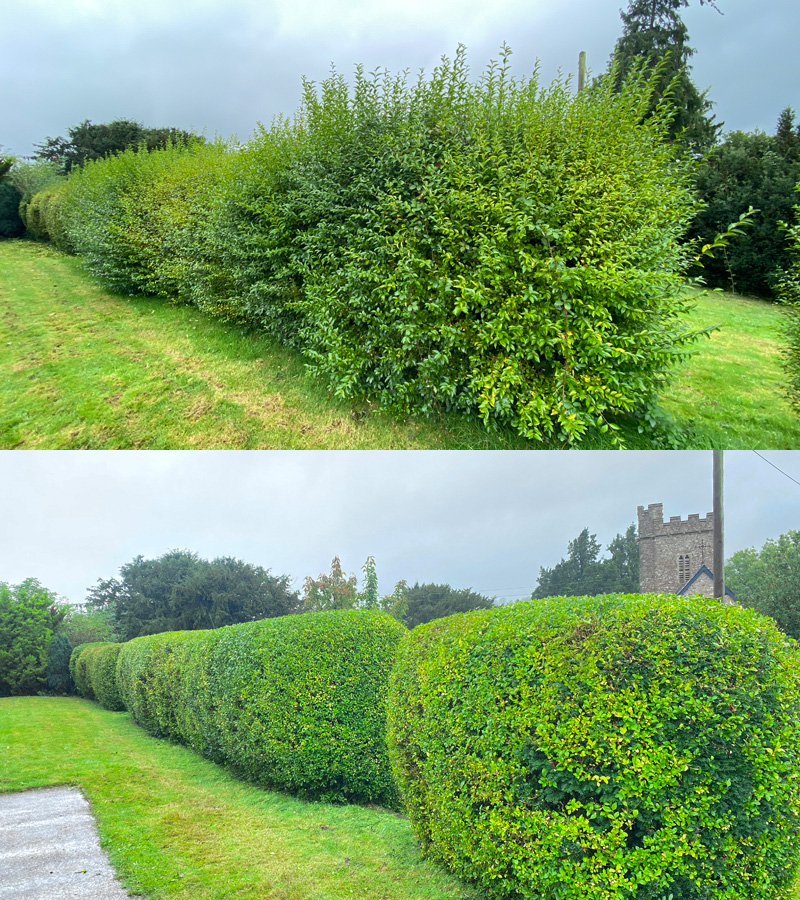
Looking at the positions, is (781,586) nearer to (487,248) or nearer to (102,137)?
(487,248)

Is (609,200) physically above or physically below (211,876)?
above

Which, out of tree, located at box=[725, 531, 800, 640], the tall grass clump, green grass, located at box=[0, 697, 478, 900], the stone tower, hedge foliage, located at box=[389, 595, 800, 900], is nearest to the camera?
hedge foliage, located at box=[389, 595, 800, 900]

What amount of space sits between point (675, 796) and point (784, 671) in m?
0.79

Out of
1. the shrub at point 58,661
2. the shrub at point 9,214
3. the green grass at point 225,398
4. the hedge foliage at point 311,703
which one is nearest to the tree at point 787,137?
the green grass at point 225,398

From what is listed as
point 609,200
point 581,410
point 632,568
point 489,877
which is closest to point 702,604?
point 489,877

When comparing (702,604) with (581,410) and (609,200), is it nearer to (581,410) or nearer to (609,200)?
(581,410)

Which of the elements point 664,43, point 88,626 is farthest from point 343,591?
point 664,43

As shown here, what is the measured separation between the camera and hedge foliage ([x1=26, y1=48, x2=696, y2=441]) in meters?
4.70

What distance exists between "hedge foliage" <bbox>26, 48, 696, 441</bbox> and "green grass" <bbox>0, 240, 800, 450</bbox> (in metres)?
0.35

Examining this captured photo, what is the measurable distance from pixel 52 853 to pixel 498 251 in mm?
5676

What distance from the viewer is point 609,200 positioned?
4.85 metres

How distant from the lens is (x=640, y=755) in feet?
8.94

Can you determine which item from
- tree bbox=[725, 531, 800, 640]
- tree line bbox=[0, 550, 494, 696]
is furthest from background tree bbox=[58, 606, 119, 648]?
tree bbox=[725, 531, 800, 640]

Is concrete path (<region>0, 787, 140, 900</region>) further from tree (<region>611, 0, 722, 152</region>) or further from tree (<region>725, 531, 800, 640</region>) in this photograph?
tree (<region>611, 0, 722, 152</region>)
